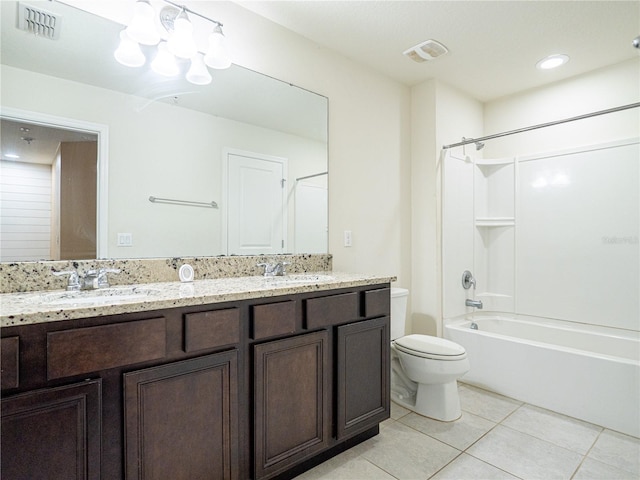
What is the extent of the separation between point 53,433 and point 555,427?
8.09ft

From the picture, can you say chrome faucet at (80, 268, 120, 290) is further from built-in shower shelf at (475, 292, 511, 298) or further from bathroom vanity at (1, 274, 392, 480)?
built-in shower shelf at (475, 292, 511, 298)

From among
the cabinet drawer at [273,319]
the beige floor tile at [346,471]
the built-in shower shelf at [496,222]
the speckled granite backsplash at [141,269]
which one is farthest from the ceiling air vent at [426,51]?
the beige floor tile at [346,471]

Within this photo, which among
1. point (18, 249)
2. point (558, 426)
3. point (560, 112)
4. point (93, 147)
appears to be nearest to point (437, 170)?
point (560, 112)

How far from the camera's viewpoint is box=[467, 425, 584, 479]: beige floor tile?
64.0 inches

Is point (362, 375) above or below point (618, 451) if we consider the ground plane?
above

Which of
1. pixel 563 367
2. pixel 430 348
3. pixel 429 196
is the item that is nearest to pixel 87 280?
pixel 430 348

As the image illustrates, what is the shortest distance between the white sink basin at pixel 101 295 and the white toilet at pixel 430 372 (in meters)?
1.55

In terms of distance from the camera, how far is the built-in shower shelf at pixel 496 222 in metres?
3.12

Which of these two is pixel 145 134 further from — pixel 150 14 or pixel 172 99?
pixel 150 14

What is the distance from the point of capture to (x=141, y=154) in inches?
64.0

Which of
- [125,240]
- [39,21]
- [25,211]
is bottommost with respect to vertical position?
[125,240]

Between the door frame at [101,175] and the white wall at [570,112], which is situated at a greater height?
the white wall at [570,112]

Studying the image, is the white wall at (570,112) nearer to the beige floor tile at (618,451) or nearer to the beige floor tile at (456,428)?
the beige floor tile at (618,451)

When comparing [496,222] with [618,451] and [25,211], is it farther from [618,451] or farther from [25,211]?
[25,211]
